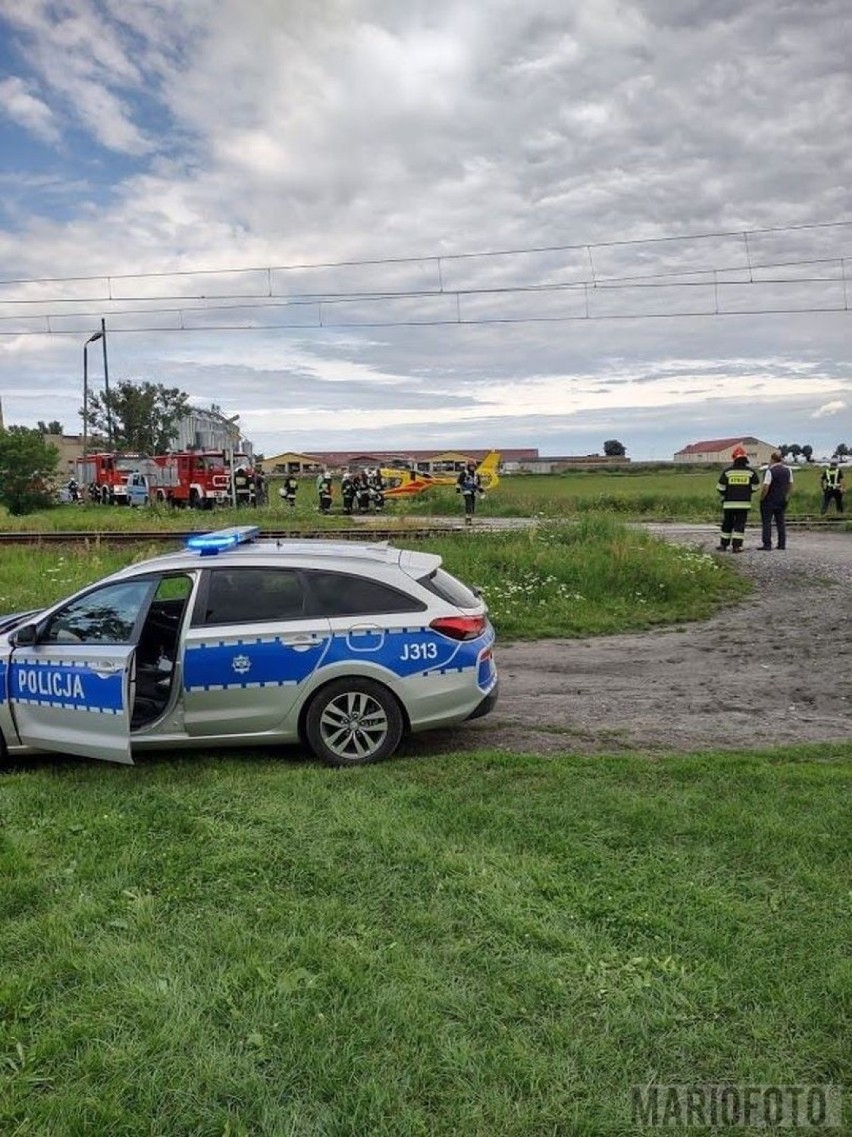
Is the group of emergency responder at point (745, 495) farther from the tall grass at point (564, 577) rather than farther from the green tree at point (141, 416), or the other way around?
the green tree at point (141, 416)

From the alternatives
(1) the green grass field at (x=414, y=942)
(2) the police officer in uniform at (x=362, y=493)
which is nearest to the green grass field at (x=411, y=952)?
(1) the green grass field at (x=414, y=942)

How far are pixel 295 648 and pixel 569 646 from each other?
533cm

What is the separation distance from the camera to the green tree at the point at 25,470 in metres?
33.8

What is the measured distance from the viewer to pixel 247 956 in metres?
3.32

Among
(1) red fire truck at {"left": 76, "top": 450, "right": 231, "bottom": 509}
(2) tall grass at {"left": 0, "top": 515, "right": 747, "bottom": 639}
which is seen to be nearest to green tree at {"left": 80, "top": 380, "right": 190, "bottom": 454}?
(1) red fire truck at {"left": 76, "top": 450, "right": 231, "bottom": 509}

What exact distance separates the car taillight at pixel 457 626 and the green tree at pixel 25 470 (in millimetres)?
32011

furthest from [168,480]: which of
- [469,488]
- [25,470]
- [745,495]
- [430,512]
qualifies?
[745,495]

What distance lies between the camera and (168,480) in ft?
113

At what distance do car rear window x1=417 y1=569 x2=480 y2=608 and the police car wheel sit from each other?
78 cm

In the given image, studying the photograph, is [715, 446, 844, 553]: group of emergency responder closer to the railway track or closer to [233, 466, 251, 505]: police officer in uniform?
the railway track

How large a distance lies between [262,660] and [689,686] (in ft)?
14.3

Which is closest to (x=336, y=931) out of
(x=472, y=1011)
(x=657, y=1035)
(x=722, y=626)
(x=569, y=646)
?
(x=472, y=1011)

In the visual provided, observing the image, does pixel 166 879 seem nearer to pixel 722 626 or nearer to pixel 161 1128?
pixel 161 1128

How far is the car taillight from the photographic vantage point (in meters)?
5.87
